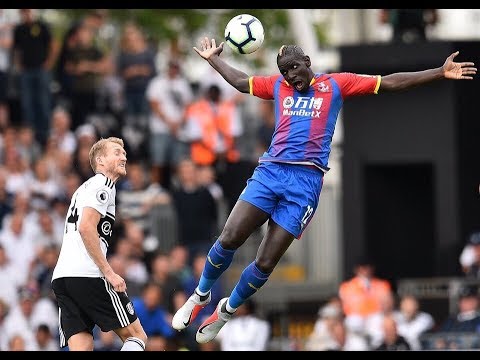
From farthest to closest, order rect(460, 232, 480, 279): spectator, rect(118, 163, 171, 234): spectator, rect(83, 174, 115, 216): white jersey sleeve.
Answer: rect(118, 163, 171, 234): spectator → rect(460, 232, 480, 279): spectator → rect(83, 174, 115, 216): white jersey sleeve

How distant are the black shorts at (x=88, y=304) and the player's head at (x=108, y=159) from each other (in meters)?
1.00

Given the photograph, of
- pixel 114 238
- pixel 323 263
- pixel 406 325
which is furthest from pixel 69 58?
pixel 406 325

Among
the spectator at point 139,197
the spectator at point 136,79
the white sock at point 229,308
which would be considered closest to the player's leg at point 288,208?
the white sock at point 229,308

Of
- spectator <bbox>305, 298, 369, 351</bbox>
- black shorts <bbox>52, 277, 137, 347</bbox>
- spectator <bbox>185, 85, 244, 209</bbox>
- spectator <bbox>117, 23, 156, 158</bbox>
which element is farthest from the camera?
spectator <bbox>117, 23, 156, 158</bbox>

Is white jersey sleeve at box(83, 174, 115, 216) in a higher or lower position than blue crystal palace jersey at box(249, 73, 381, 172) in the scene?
lower

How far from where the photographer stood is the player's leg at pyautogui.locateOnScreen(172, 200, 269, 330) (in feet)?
45.2

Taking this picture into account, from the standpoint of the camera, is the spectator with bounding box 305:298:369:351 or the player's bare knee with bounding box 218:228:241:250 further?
the spectator with bounding box 305:298:369:351

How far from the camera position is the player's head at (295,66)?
13.6m

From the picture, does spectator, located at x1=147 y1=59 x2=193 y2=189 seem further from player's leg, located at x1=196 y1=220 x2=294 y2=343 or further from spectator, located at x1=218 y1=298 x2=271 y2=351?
player's leg, located at x1=196 y1=220 x2=294 y2=343

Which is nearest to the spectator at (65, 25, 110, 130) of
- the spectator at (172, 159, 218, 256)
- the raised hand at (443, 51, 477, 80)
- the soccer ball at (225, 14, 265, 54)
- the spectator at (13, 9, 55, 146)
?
the spectator at (13, 9, 55, 146)

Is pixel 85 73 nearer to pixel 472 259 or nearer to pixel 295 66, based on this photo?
pixel 472 259

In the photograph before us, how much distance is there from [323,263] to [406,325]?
4123mm

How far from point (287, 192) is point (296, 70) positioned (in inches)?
45.4
